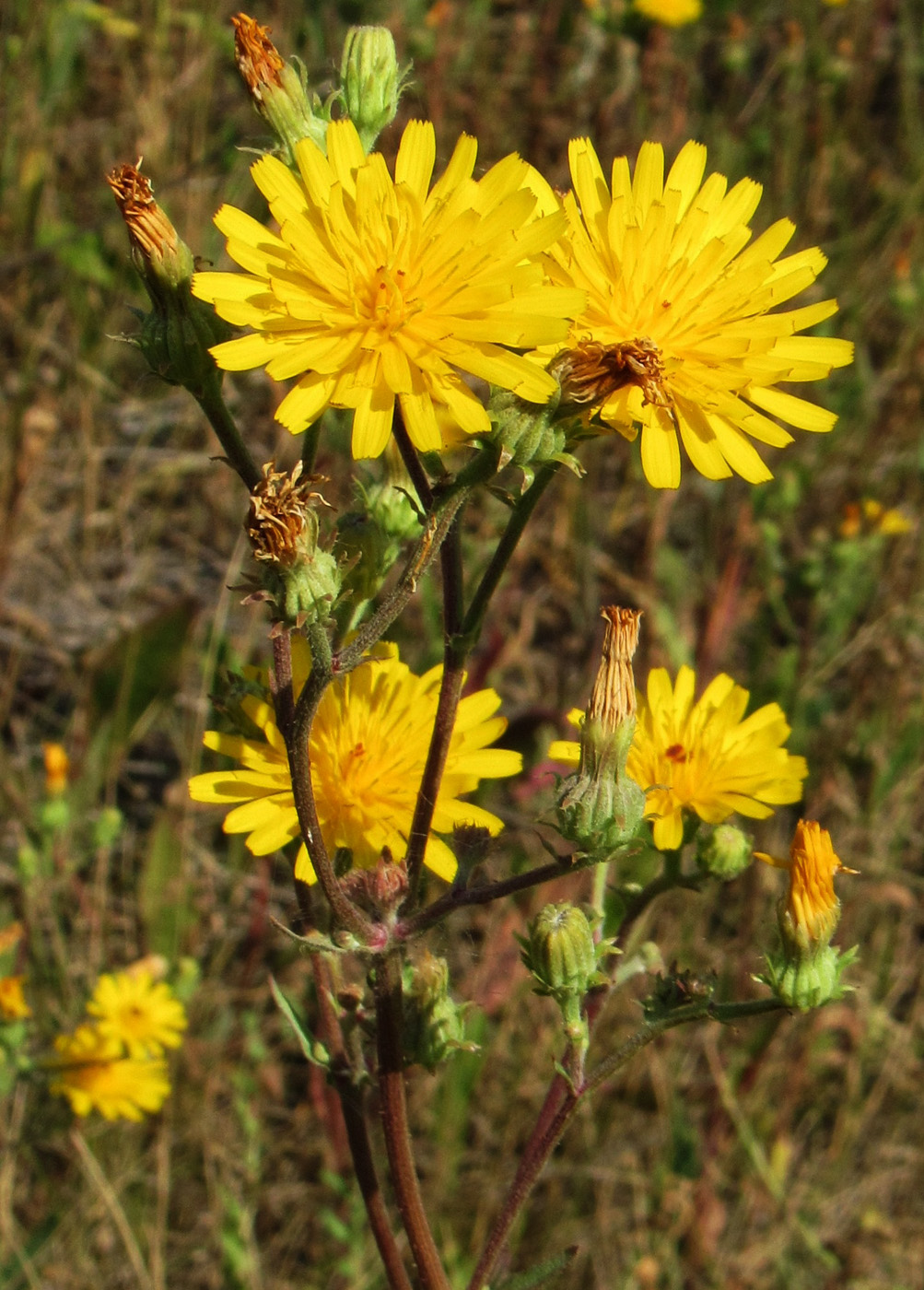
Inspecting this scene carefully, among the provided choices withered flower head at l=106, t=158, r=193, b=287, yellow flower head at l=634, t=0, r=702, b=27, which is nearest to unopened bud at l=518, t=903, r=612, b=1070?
withered flower head at l=106, t=158, r=193, b=287

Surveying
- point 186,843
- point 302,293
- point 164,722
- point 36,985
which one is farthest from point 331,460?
point 302,293

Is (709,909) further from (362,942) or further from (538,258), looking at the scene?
(538,258)

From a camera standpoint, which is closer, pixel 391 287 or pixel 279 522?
pixel 279 522

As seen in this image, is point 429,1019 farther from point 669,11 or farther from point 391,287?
point 669,11

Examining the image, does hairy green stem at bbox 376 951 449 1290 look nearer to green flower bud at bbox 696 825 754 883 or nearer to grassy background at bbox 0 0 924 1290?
grassy background at bbox 0 0 924 1290

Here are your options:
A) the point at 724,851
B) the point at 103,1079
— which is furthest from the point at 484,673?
the point at 724,851
